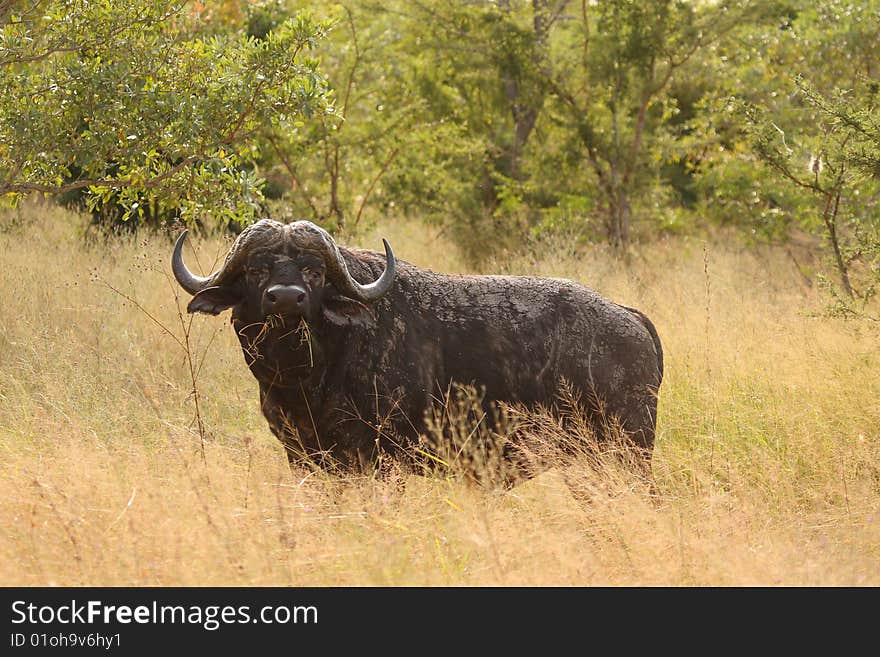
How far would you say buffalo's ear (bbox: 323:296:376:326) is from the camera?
570 centimetres

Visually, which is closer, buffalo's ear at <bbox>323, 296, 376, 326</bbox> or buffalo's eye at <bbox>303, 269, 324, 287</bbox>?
buffalo's eye at <bbox>303, 269, 324, 287</bbox>

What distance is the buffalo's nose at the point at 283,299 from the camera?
530 cm

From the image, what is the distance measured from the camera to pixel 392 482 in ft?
18.2

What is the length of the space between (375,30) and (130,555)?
12409 mm

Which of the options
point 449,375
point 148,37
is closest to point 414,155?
point 148,37

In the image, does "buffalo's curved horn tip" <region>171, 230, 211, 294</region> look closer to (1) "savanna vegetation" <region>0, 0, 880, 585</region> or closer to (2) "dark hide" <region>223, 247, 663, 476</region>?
(2) "dark hide" <region>223, 247, 663, 476</region>

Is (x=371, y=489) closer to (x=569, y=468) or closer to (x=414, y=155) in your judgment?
(x=569, y=468)

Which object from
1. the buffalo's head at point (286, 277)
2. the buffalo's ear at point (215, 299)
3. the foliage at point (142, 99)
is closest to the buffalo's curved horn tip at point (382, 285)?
the buffalo's head at point (286, 277)

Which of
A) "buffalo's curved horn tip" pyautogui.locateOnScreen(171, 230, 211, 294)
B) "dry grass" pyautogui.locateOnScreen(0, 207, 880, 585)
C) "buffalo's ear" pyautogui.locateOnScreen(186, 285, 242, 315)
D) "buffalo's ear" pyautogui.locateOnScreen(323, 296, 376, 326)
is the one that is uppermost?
"buffalo's curved horn tip" pyautogui.locateOnScreen(171, 230, 211, 294)

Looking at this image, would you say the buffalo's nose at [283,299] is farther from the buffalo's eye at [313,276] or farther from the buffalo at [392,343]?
the buffalo's eye at [313,276]

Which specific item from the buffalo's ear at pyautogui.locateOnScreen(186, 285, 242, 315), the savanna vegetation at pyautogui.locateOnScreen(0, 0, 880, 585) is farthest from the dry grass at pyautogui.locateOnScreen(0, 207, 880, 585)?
the buffalo's ear at pyautogui.locateOnScreen(186, 285, 242, 315)

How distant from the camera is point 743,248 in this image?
17.1 m

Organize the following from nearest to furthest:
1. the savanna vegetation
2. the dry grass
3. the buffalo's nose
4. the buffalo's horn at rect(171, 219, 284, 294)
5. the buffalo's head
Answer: the dry grass < the savanna vegetation < the buffalo's nose < the buffalo's head < the buffalo's horn at rect(171, 219, 284, 294)

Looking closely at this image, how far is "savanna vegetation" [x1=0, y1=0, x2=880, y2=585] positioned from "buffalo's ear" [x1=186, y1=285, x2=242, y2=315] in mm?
511
